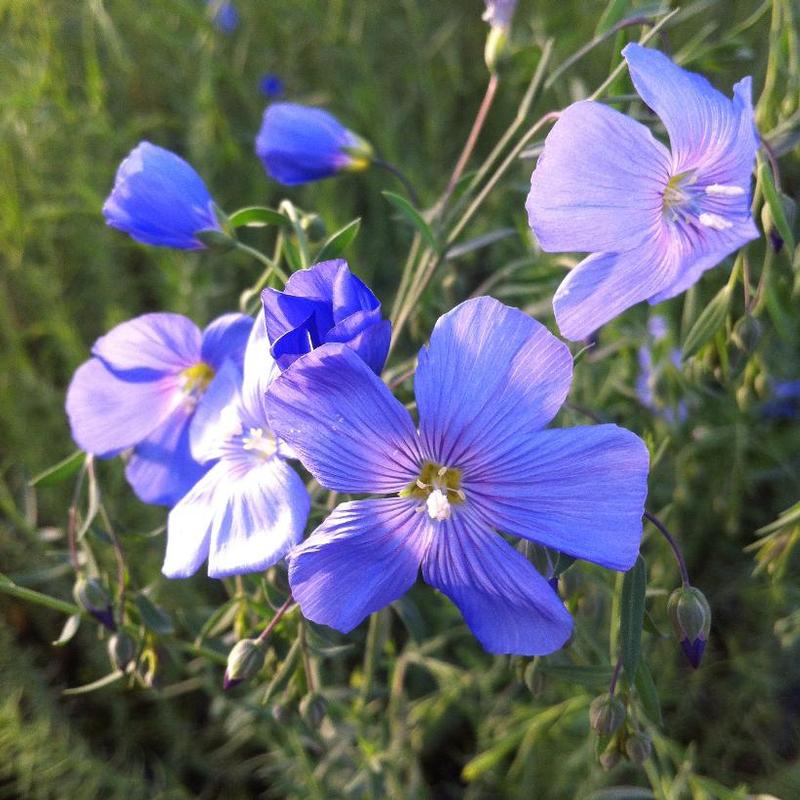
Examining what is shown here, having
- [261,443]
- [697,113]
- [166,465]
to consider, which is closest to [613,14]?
[697,113]

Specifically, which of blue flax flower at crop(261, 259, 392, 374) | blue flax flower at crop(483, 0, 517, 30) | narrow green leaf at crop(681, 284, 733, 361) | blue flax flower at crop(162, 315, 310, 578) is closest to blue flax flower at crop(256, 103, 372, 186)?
blue flax flower at crop(483, 0, 517, 30)

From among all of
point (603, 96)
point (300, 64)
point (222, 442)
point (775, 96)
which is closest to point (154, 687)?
point (222, 442)

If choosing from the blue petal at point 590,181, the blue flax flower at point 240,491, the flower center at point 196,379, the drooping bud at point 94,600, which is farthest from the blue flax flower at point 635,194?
the drooping bud at point 94,600

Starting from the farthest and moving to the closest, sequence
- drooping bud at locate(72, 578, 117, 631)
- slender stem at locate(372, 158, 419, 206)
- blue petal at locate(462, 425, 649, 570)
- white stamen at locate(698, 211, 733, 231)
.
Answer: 1. slender stem at locate(372, 158, 419, 206)
2. drooping bud at locate(72, 578, 117, 631)
3. white stamen at locate(698, 211, 733, 231)
4. blue petal at locate(462, 425, 649, 570)

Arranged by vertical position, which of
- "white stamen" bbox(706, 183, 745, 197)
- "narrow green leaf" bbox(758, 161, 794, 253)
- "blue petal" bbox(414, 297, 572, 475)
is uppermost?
"white stamen" bbox(706, 183, 745, 197)

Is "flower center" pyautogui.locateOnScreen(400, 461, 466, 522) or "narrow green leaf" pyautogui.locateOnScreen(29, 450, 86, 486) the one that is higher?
"flower center" pyautogui.locateOnScreen(400, 461, 466, 522)

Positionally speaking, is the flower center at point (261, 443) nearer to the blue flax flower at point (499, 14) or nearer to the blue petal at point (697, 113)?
the blue petal at point (697, 113)

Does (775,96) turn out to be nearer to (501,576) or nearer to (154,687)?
(501,576)

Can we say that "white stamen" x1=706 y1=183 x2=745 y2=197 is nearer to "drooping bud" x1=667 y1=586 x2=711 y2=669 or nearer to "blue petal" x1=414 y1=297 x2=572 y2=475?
"blue petal" x1=414 y1=297 x2=572 y2=475

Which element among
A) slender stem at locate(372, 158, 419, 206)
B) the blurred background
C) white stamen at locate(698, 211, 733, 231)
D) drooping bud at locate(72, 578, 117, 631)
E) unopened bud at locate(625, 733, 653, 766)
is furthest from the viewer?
the blurred background
